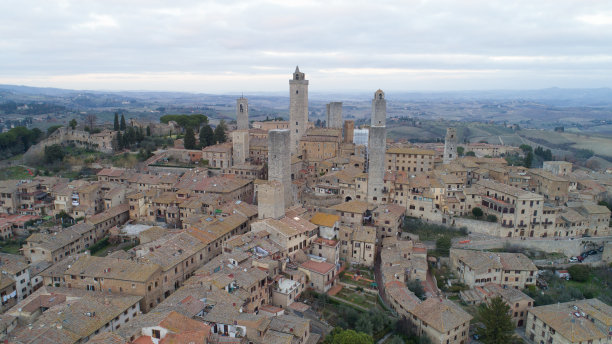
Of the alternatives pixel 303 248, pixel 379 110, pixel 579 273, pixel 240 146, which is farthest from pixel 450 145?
pixel 303 248

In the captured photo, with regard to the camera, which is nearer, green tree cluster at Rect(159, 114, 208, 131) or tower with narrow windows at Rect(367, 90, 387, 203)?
tower with narrow windows at Rect(367, 90, 387, 203)

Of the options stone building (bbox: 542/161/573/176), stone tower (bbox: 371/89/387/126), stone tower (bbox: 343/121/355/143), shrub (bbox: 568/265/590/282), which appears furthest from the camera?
stone tower (bbox: 343/121/355/143)

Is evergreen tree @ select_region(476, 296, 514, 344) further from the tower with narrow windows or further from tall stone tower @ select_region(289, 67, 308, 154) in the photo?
tall stone tower @ select_region(289, 67, 308, 154)

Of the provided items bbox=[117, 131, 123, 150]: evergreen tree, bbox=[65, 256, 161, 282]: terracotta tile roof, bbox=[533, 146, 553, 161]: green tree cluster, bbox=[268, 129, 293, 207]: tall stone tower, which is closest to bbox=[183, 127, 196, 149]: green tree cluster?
bbox=[117, 131, 123, 150]: evergreen tree

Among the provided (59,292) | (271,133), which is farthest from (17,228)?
(271,133)

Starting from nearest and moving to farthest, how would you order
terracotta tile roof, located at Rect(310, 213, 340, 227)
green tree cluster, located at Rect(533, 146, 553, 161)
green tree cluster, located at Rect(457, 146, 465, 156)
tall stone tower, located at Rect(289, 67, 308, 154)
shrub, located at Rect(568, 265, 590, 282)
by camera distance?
terracotta tile roof, located at Rect(310, 213, 340, 227) < shrub, located at Rect(568, 265, 590, 282) < tall stone tower, located at Rect(289, 67, 308, 154) < green tree cluster, located at Rect(457, 146, 465, 156) < green tree cluster, located at Rect(533, 146, 553, 161)

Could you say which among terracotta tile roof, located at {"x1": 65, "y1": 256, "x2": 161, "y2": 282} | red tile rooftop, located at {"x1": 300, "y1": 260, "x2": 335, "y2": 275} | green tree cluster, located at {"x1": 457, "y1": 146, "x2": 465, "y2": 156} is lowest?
red tile rooftop, located at {"x1": 300, "y1": 260, "x2": 335, "y2": 275}
